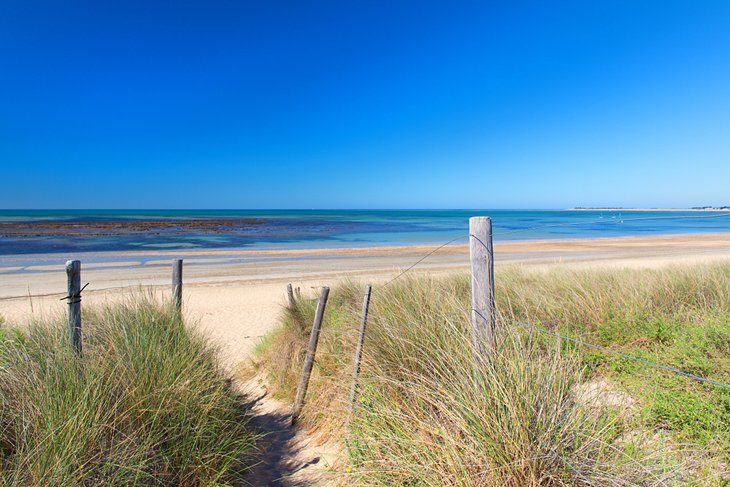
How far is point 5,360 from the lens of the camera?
343 cm

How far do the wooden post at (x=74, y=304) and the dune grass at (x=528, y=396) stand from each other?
98.1 inches

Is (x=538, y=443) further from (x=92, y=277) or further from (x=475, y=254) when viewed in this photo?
(x=92, y=277)

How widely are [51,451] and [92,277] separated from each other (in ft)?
51.6

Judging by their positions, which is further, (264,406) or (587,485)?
(264,406)

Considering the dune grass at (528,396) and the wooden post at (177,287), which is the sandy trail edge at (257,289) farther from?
the dune grass at (528,396)

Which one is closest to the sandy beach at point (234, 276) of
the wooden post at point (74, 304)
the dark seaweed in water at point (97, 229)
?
the wooden post at point (74, 304)

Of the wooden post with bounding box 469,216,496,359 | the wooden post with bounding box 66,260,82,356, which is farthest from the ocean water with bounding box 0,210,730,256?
the wooden post with bounding box 66,260,82,356

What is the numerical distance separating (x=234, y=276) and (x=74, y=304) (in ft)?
42.3

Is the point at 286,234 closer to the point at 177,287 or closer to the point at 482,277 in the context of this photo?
the point at 177,287

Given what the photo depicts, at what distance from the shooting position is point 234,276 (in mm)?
16281

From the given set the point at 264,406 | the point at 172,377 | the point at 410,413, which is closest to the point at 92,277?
the point at 264,406

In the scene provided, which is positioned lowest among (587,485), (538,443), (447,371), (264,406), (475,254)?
(264,406)

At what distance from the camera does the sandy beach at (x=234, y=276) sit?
31.4ft

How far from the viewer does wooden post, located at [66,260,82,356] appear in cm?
364
